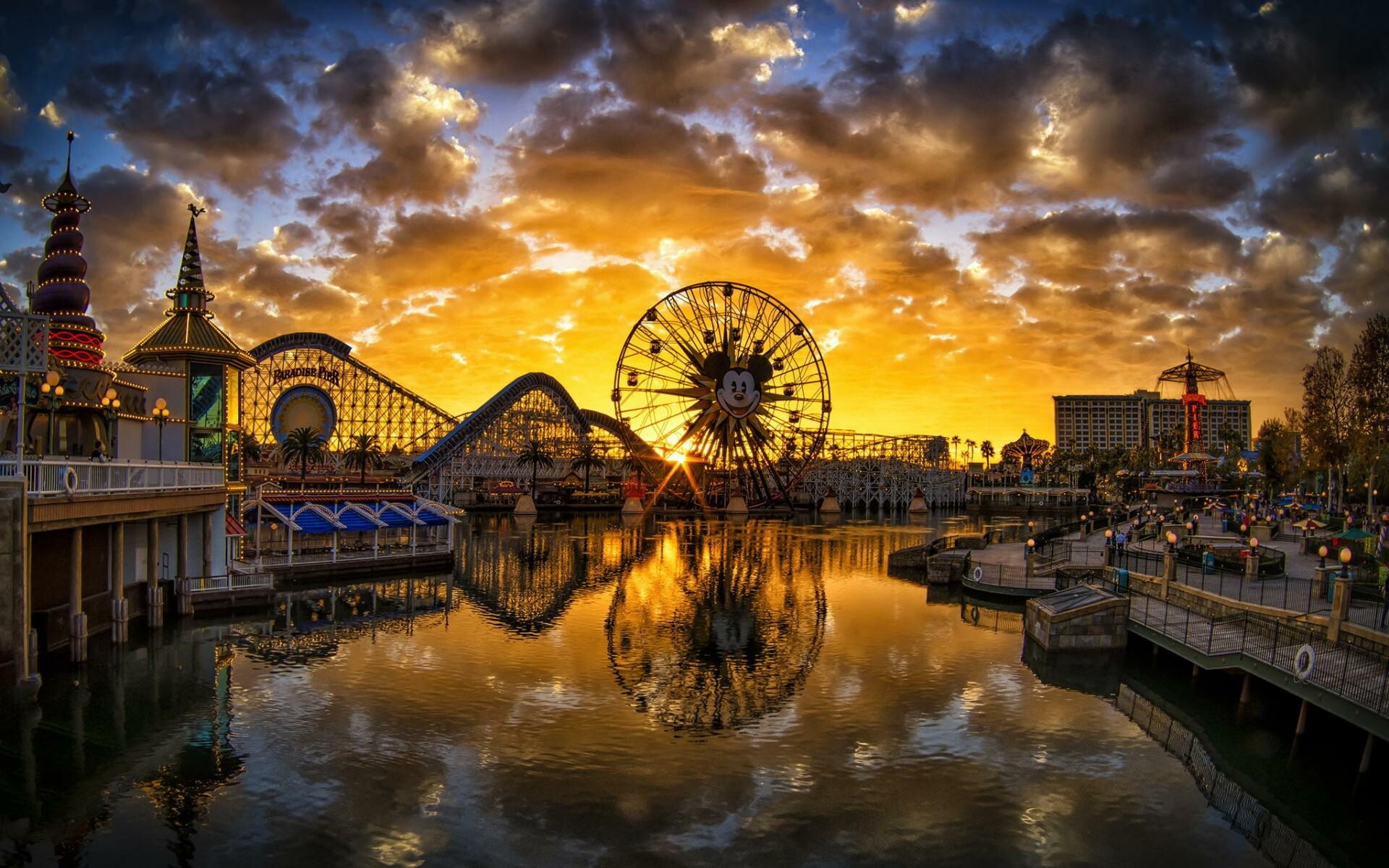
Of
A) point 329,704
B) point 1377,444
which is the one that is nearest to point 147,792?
point 329,704

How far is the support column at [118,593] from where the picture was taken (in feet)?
89.6

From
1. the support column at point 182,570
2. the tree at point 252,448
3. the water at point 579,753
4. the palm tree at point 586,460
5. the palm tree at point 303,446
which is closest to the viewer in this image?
the water at point 579,753

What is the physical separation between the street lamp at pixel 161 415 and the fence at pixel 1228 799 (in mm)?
31827

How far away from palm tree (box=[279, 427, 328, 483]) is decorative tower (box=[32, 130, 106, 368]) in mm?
41295

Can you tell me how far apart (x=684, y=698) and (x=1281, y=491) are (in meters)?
141

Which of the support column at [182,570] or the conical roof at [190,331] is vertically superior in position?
the conical roof at [190,331]

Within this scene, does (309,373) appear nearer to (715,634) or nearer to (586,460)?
(586,460)

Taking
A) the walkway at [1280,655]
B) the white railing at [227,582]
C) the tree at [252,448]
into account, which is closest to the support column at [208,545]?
the white railing at [227,582]

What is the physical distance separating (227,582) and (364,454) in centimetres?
5248

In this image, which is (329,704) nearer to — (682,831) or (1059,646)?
(682,831)

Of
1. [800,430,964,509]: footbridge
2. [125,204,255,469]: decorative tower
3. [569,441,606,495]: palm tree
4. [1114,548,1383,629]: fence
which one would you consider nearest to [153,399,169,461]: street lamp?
[125,204,255,469]: decorative tower

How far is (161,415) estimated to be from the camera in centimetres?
3195

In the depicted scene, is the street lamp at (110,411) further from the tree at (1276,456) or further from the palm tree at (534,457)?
the tree at (1276,456)

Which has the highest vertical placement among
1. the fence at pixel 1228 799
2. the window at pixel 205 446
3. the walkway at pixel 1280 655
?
the window at pixel 205 446
